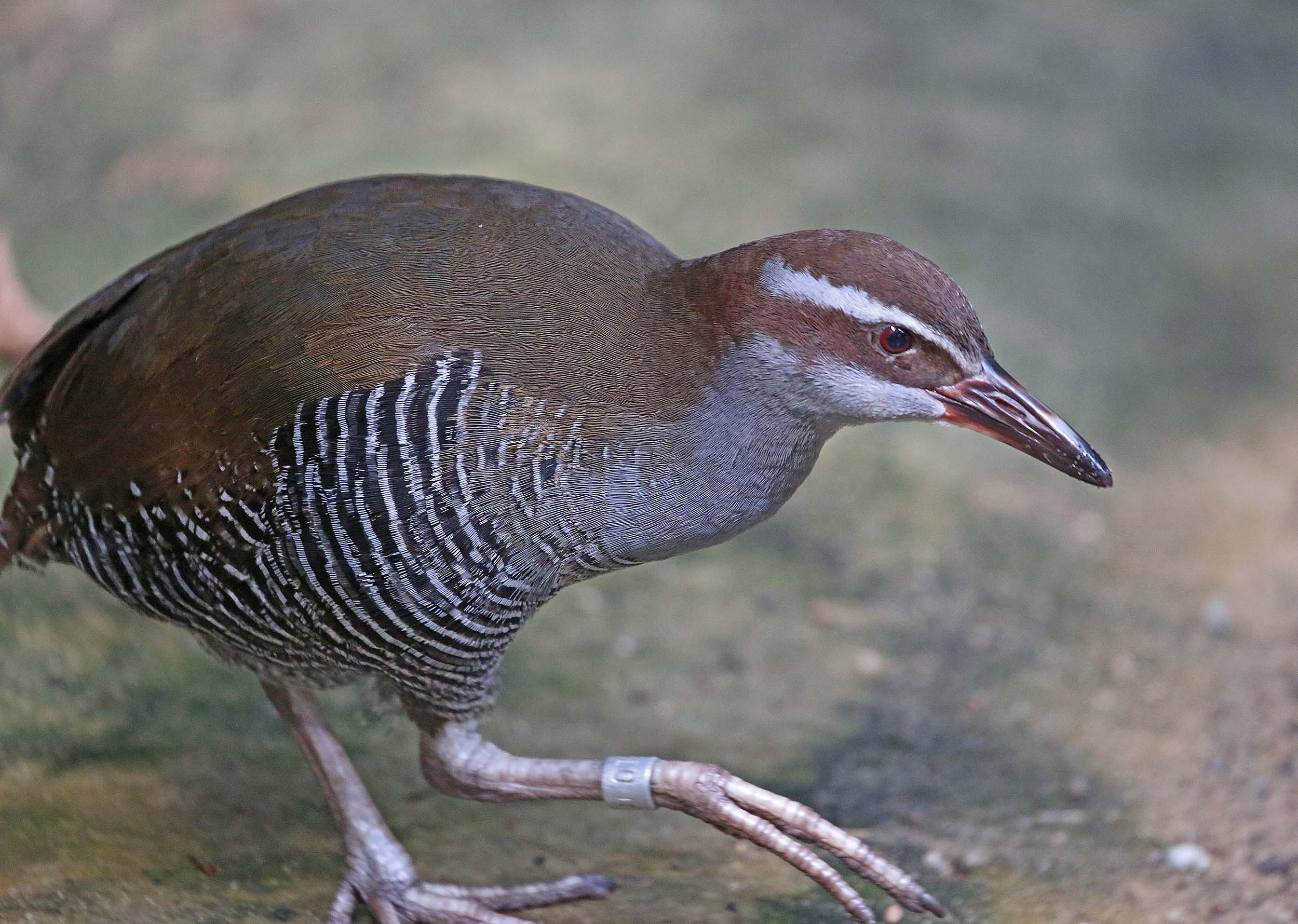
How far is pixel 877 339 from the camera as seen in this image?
3.04m

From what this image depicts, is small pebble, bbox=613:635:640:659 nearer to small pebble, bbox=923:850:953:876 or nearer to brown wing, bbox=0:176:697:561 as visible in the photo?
small pebble, bbox=923:850:953:876

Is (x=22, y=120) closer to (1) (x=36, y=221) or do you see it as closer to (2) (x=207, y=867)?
(1) (x=36, y=221)

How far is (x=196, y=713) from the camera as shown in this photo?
4.27m

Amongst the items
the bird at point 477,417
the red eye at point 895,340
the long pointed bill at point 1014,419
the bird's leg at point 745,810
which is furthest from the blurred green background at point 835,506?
the red eye at point 895,340

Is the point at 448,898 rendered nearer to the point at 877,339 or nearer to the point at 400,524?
the point at 400,524

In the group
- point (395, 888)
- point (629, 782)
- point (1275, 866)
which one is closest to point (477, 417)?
point (629, 782)

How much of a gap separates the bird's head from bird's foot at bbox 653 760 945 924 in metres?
0.89

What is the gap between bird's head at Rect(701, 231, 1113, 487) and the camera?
119 inches

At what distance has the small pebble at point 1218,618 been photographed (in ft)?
16.4

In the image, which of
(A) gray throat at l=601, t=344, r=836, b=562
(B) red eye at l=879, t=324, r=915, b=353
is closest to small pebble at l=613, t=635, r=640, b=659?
(A) gray throat at l=601, t=344, r=836, b=562

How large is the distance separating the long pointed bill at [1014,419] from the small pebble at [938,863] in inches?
48.7

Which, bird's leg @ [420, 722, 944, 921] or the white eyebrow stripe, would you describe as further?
bird's leg @ [420, 722, 944, 921]

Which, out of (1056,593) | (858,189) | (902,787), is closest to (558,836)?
(902,787)

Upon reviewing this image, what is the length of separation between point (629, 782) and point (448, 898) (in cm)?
63
